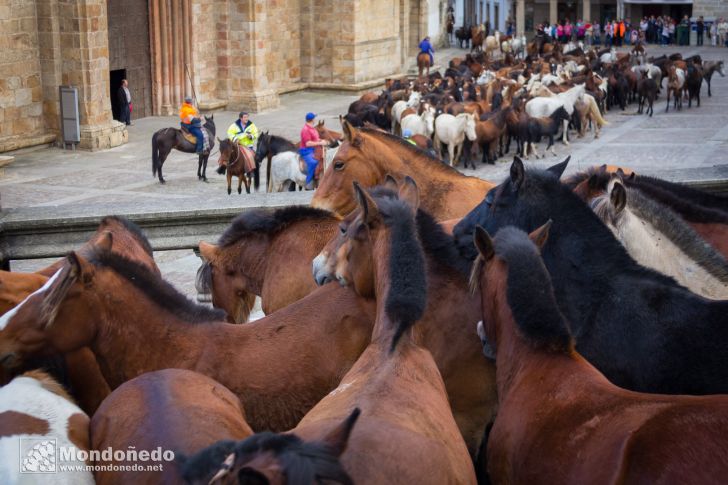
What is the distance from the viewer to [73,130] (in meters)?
26.1

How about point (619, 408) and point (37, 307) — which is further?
Result: point (37, 307)

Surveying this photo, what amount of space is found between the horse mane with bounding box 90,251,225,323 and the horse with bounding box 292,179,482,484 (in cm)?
77

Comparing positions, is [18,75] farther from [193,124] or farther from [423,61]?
[423,61]

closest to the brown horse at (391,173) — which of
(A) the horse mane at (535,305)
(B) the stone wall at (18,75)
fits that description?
(A) the horse mane at (535,305)

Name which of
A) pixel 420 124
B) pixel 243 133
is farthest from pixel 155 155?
pixel 420 124

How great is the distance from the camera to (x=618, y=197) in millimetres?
5793

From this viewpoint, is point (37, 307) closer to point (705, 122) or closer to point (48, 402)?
point (48, 402)

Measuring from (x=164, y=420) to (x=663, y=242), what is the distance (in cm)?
303

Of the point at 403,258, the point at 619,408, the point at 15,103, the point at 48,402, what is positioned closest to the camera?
the point at 619,408

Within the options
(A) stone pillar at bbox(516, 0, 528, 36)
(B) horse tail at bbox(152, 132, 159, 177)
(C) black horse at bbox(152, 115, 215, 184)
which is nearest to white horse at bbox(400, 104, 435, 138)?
(C) black horse at bbox(152, 115, 215, 184)

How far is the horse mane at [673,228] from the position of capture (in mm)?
5781

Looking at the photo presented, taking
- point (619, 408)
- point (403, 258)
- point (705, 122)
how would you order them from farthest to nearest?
point (705, 122)
point (403, 258)
point (619, 408)

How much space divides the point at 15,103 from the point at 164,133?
170 inches

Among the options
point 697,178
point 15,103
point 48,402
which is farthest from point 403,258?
point 15,103
